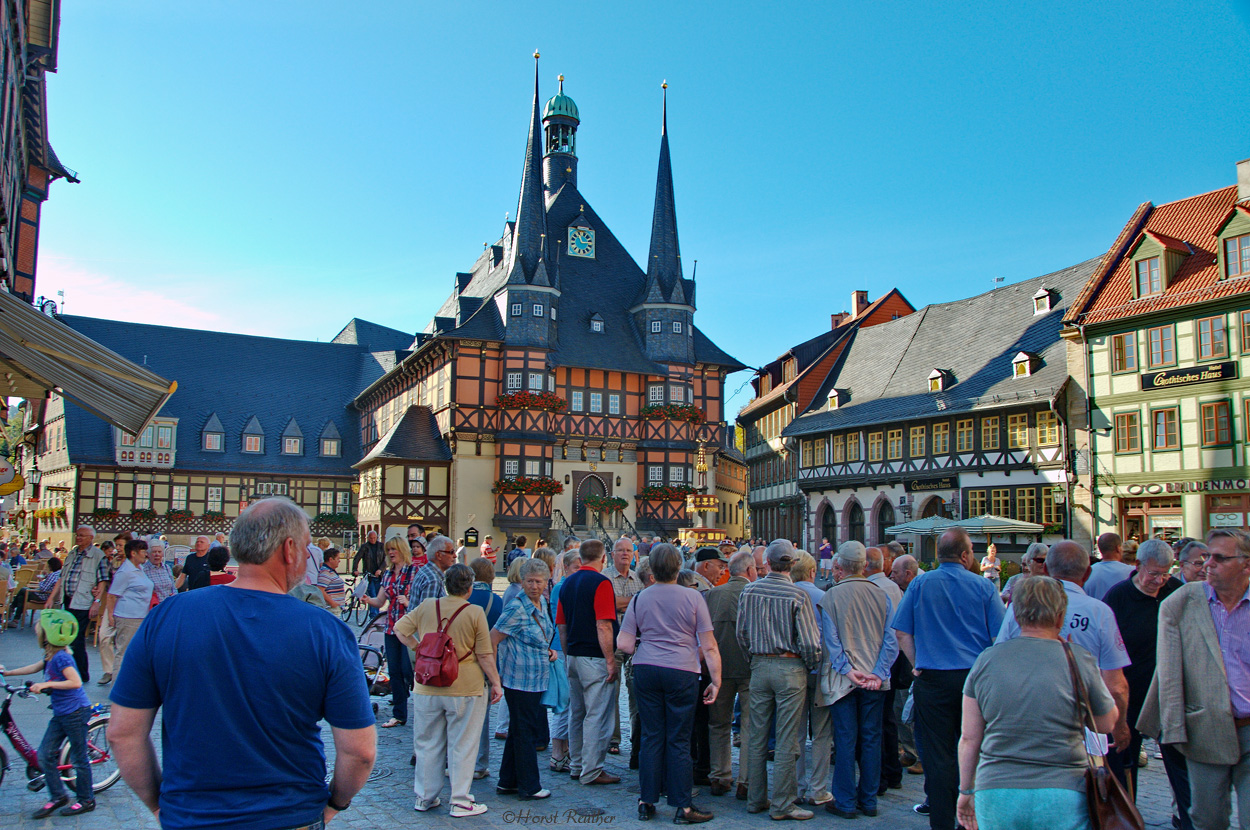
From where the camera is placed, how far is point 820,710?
6.96m

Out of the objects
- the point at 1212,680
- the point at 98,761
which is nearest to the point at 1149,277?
the point at 1212,680

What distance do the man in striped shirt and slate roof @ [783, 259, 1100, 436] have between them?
26.6 m

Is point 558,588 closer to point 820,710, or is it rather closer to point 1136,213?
point 820,710

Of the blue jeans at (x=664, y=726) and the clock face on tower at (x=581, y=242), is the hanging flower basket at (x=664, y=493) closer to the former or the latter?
the clock face on tower at (x=581, y=242)

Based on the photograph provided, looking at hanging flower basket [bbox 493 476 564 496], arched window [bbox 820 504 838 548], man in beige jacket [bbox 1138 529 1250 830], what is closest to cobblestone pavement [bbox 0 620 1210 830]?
man in beige jacket [bbox 1138 529 1250 830]

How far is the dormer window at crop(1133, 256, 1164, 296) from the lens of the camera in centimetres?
2856

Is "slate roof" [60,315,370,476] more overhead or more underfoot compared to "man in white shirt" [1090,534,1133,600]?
more overhead

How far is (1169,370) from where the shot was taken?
27.8m

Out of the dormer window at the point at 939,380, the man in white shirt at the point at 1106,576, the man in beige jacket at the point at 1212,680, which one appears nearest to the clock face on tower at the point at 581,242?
the dormer window at the point at 939,380

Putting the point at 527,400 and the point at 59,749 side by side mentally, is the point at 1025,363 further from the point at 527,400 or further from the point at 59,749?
the point at 59,749

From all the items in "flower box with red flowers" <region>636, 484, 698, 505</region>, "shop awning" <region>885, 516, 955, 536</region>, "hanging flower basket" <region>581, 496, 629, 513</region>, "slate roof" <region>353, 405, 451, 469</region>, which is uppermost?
"slate roof" <region>353, 405, 451, 469</region>

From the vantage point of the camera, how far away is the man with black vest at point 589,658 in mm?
7375

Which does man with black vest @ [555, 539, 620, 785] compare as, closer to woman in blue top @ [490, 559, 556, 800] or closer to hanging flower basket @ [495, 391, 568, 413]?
woman in blue top @ [490, 559, 556, 800]

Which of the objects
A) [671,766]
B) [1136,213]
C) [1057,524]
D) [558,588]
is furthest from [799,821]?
[1136,213]
